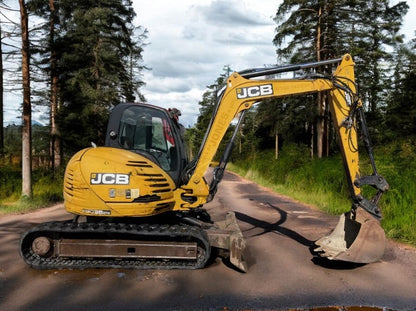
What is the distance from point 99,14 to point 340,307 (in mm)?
19507

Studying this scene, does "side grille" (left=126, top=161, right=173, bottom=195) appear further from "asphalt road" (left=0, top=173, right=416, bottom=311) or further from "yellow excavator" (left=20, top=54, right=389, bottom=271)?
"asphalt road" (left=0, top=173, right=416, bottom=311)

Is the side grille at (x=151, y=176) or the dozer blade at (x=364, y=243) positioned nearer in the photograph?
the dozer blade at (x=364, y=243)

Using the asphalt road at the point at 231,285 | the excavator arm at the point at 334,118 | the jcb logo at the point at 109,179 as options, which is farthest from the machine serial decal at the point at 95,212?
the excavator arm at the point at 334,118

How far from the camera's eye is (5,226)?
8.83m

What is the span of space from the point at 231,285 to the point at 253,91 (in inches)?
117

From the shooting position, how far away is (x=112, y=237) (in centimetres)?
578

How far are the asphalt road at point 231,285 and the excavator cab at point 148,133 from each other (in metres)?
1.78

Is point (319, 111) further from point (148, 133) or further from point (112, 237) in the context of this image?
point (112, 237)

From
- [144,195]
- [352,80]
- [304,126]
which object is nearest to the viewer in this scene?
[144,195]

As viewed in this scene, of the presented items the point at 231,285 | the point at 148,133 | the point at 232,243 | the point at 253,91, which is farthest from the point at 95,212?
the point at 253,91

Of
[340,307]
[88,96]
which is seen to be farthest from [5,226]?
[88,96]

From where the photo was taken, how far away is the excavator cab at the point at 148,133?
6.35m

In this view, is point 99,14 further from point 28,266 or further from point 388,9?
point 388,9

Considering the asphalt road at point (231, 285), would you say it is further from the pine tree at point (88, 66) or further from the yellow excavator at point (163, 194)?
the pine tree at point (88, 66)
